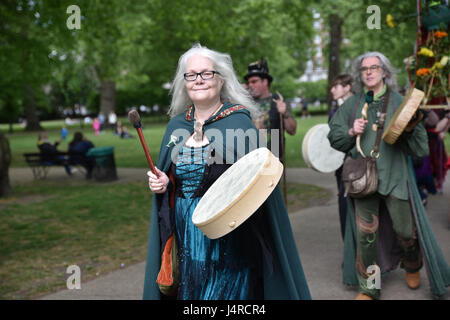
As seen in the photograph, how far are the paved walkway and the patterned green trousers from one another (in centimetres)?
25

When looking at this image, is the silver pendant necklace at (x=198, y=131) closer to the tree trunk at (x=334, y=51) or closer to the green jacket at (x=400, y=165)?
the green jacket at (x=400, y=165)

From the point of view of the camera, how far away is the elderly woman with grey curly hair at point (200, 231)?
2.91 metres

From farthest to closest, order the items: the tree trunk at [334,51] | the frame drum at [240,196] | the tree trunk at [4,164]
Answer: the tree trunk at [334,51] → the tree trunk at [4,164] → the frame drum at [240,196]

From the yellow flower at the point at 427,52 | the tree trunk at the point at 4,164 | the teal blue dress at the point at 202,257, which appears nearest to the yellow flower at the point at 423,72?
the yellow flower at the point at 427,52

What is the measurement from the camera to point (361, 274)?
4.64 m

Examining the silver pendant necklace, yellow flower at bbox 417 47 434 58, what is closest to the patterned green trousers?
yellow flower at bbox 417 47 434 58

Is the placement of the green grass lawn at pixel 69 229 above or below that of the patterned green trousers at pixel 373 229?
below

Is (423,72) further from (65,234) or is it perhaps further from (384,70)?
(65,234)

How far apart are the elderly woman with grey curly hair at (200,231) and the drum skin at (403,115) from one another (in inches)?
65.5

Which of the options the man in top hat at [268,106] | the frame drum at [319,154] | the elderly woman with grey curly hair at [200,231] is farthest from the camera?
the man in top hat at [268,106]

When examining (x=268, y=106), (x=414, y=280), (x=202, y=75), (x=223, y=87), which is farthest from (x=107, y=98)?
(x=202, y=75)

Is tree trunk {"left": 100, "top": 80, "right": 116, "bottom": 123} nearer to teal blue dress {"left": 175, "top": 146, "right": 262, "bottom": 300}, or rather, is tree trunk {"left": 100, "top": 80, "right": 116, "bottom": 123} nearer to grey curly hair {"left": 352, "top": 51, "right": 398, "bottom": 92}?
grey curly hair {"left": 352, "top": 51, "right": 398, "bottom": 92}

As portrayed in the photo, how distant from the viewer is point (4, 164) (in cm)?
1091
